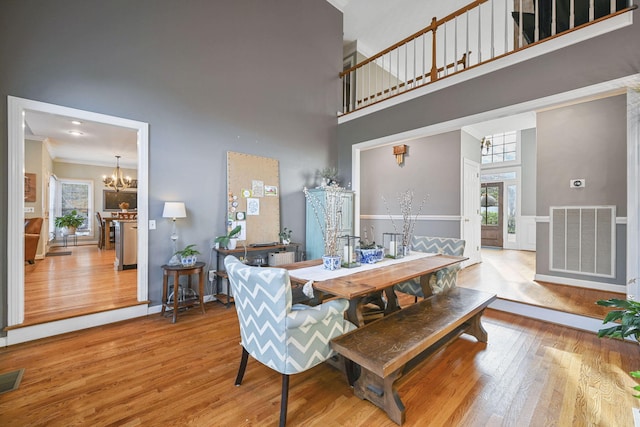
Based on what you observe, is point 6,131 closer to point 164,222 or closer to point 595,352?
point 164,222

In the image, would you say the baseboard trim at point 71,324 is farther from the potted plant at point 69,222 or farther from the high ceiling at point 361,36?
the potted plant at point 69,222

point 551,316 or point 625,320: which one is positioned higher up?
point 625,320

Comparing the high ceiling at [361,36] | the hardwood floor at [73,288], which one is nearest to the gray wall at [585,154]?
the high ceiling at [361,36]

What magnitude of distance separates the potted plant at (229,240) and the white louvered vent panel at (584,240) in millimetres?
4851

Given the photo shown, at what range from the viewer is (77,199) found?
28.4ft

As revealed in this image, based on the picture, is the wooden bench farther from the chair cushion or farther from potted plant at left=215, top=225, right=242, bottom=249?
potted plant at left=215, top=225, right=242, bottom=249

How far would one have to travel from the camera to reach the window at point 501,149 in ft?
26.2

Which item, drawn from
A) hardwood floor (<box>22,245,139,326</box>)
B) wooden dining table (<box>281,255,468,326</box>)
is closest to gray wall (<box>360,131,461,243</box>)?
wooden dining table (<box>281,255,468,326</box>)

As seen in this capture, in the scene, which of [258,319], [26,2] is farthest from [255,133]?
[258,319]

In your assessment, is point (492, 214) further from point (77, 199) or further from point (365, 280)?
point (77, 199)

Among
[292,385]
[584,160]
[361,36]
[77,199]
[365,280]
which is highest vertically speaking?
[361,36]

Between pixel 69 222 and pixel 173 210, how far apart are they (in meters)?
7.73

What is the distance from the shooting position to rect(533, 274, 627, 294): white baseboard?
371cm

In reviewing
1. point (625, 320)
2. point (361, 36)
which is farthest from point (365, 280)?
point (361, 36)
